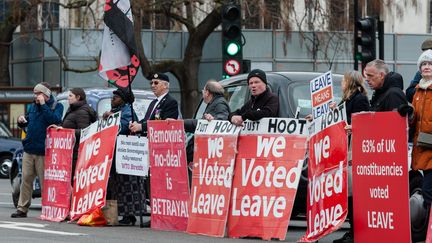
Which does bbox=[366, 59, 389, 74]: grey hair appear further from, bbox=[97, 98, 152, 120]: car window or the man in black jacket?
bbox=[97, 98, 152, 120]: car window

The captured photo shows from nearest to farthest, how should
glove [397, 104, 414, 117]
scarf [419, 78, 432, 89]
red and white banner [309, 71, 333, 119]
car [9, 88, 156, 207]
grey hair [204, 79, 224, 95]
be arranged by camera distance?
glove [397, 104, 414, 117], scarf [419, 78, 432, 89], red and white banner [309, 71, 333, 119], grey hair [204, 79, 224, 95], car [9, 88, 156, 207]

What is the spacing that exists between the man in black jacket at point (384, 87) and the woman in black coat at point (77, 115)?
5.52 m

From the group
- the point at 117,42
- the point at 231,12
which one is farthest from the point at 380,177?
the point at 231,12

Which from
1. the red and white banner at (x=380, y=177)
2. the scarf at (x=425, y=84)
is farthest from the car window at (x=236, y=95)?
the scarf at (x=425, y=84)

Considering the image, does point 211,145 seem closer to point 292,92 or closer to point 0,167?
point 292,92

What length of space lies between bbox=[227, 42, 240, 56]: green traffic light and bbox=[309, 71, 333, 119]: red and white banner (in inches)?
354

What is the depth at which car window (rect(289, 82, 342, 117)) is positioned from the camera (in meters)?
15.1

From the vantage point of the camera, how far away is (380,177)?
11.4m

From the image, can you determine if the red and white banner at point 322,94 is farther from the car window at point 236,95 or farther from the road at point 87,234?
the car window at point 236,95

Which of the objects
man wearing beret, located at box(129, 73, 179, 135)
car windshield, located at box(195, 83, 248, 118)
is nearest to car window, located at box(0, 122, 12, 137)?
car windshield, located at box(195, 83, 248, 118)

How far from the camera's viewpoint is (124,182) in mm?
15914

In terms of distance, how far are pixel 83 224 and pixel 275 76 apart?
2903 mm

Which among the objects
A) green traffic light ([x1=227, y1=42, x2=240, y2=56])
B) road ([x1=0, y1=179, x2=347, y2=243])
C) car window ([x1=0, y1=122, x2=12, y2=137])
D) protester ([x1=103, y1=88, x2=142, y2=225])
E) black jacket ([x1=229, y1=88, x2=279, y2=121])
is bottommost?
car window ([x1=0, y1=122, x2=12, y2=137])

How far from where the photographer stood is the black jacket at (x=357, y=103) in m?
13.1
